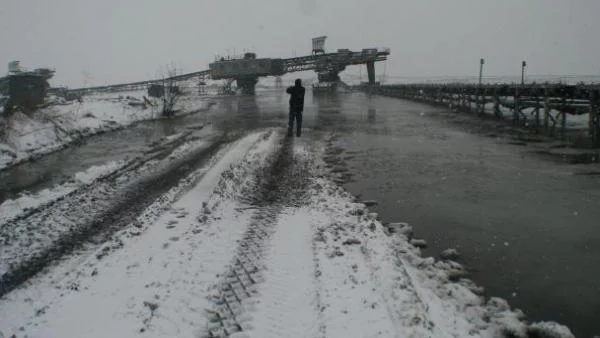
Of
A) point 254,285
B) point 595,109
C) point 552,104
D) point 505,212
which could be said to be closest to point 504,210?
point 505,212

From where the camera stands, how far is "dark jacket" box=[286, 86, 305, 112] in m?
15.5

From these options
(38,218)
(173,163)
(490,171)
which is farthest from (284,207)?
(490,171)

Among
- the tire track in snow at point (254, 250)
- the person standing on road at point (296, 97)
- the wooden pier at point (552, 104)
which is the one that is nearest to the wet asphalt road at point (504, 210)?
the tire track in snow at point (254, 250)

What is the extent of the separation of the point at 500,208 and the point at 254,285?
554 centimetres

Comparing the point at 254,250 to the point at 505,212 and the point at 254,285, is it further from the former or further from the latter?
the point at 505,212

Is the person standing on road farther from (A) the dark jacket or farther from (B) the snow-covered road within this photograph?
(B) the snow-covered road

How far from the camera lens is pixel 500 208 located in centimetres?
818

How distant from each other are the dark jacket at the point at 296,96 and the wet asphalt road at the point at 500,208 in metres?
2.20

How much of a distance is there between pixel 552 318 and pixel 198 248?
4326 millimetres

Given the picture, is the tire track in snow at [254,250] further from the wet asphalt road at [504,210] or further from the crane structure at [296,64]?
the crane structure at [296,64]

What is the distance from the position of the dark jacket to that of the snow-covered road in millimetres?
8467

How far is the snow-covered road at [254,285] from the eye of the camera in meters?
4.12

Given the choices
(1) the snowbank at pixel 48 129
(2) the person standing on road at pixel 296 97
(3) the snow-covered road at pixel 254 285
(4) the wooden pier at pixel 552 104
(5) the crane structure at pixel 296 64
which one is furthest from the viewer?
(5) the crane structure at pixel 296 64

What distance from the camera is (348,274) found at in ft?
17.0
